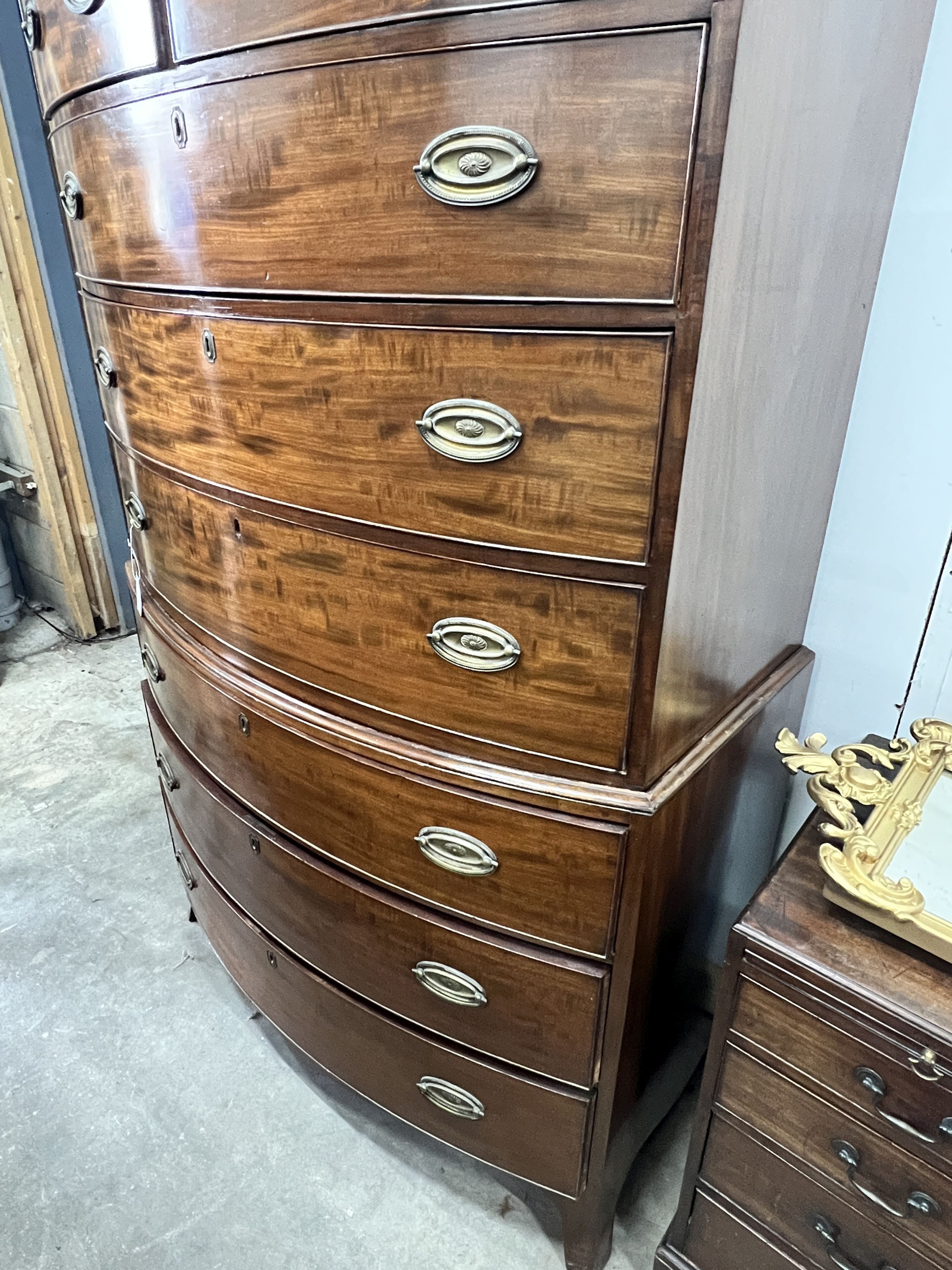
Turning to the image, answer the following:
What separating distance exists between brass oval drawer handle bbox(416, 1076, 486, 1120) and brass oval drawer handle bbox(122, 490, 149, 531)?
86cm

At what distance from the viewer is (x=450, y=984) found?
97 centimetres

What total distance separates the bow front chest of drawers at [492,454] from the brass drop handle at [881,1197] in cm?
23

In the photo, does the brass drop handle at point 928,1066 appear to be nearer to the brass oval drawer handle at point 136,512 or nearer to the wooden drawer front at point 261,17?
the wooden drawer front at point 261,17

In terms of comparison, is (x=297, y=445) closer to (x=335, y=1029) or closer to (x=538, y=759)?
(x=538, y=759)

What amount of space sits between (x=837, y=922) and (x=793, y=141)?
0.69 m

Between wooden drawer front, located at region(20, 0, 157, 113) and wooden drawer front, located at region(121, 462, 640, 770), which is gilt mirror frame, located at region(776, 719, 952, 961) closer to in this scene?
wooden drawer front, located at region(121, 462, 640, 770)

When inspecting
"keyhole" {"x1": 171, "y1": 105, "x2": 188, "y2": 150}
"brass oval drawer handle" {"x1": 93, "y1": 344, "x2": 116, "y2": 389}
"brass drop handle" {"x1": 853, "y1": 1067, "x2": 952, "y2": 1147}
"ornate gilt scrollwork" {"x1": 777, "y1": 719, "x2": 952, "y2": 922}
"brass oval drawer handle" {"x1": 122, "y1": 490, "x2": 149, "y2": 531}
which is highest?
"keyhole" {"x1": 171, "y1": 105, "x2": 188, "y2": 150}

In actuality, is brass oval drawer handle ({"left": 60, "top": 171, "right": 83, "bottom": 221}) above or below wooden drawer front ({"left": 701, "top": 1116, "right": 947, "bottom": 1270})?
above

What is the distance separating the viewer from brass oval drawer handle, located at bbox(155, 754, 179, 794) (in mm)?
1407

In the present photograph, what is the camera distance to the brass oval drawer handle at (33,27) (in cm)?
96

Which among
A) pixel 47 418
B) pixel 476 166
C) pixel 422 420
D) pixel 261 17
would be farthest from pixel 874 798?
pixel 47 418

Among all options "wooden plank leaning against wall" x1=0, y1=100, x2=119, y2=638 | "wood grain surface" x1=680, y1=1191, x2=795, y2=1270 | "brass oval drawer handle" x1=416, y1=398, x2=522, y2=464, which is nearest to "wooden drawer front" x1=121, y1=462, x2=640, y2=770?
"brass oval drawer handle" x1=416, y1=398, x2=522, y2=464

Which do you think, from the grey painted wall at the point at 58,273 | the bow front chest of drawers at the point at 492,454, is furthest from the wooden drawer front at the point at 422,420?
the grey painted wall at the point at 58,273

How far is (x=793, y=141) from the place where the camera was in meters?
0.64
